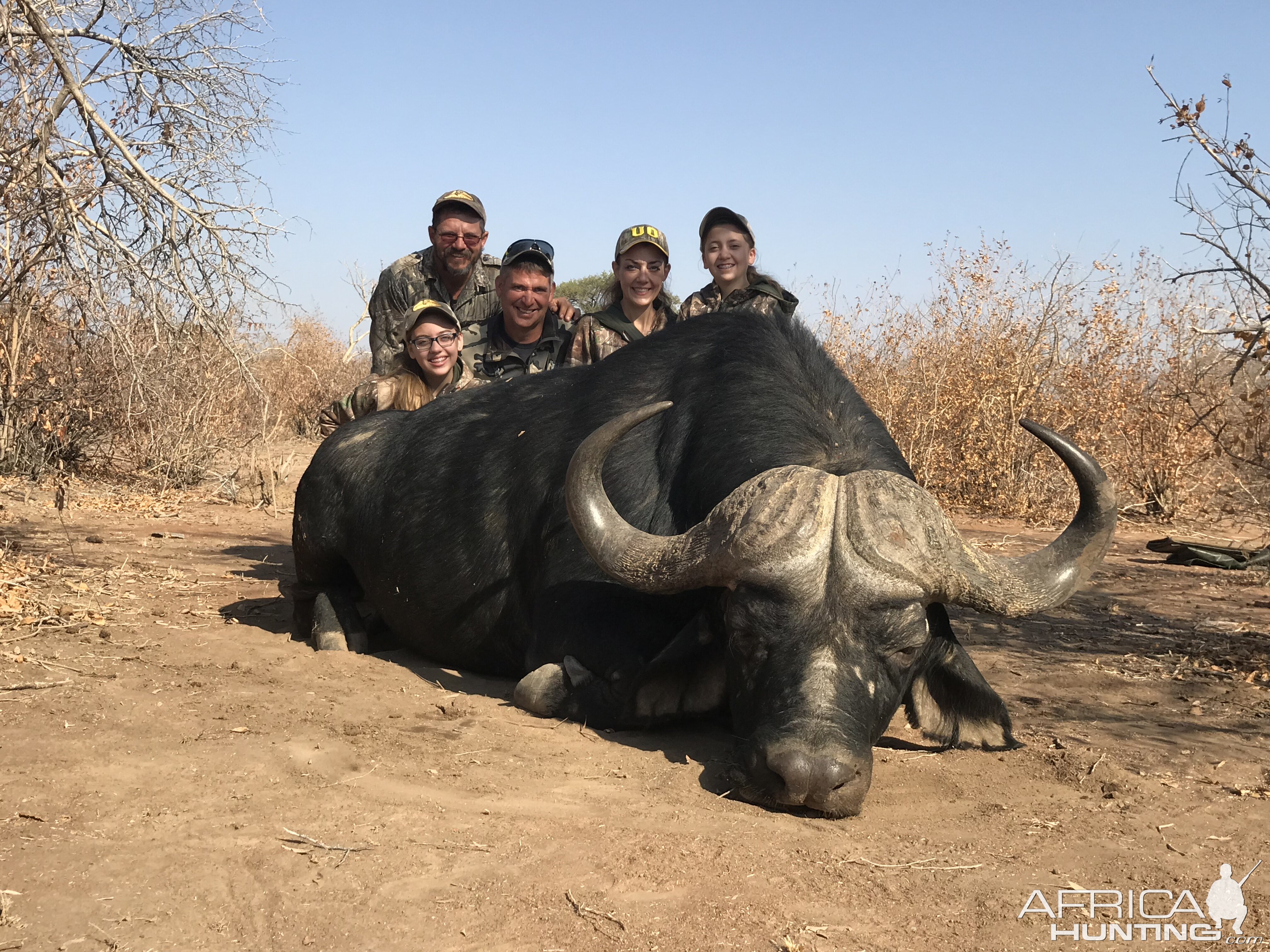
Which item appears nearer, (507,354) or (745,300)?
(745,300)

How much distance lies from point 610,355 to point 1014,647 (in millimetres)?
2677

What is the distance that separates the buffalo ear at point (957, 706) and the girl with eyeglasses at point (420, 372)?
3503 millimetres

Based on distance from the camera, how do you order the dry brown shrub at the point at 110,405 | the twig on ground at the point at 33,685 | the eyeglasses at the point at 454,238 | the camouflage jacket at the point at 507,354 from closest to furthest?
the twig on ground at the point at 33,685 → the camouflage jacket at the point at 507,354 → the eyeglasses at the point at 454,238 → the dry brown shrub at the point at 110,405

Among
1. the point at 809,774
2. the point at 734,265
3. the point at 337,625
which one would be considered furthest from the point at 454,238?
the point at 809,774

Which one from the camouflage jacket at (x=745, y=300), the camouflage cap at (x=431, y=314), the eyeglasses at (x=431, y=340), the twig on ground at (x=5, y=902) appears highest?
the camouflage jacket at (x=745, y=300)

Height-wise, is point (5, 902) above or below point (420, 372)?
below

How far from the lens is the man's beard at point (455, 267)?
788cm

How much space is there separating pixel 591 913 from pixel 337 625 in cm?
329

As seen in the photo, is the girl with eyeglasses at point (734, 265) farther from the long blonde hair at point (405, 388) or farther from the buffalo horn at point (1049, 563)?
the buffalo horn at point (1049, 563)

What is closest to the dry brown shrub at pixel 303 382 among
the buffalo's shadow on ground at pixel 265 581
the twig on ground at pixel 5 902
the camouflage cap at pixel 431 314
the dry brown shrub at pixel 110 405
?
the dry brown shrub at pixel 110 405

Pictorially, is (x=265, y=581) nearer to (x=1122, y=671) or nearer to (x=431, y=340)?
(x=431, y=340)

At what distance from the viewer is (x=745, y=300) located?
675cm

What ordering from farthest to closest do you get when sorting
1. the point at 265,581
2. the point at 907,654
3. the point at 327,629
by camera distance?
the point at 265,581
the point at 327,629
the point at 907,654

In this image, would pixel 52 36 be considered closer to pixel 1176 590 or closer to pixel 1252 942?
pixel 1252 942
